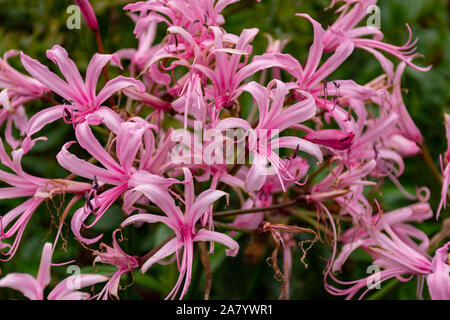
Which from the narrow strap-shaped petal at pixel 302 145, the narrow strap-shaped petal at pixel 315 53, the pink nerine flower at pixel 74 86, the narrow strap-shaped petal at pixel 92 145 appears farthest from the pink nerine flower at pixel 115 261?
the narrow strap-shaped petal at pixel 315 53

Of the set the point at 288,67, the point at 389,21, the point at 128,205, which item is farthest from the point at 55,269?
the point at 389,21

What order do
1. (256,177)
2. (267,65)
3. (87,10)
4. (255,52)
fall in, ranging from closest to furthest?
(256,177) → (267,65) → (87,10) → (255,52)

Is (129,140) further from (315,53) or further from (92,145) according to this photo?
(315,53)

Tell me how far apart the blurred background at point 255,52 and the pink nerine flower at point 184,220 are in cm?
47

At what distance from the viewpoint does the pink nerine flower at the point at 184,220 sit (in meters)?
0.96

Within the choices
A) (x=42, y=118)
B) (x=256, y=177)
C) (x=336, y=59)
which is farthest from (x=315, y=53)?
(x=42, y=118)

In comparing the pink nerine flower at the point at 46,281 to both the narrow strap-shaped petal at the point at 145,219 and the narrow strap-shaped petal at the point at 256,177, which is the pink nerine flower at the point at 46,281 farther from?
the narrow strap-shaped petal at the point at 256,177

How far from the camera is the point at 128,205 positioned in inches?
39.5

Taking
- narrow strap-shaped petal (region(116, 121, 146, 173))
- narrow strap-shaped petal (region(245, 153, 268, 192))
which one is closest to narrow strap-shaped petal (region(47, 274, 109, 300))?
narrow strap-shaped petal (region(116, 121, 146, 173))

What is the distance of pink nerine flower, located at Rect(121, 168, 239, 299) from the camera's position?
0.96 metres

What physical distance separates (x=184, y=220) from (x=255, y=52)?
28.6 inches

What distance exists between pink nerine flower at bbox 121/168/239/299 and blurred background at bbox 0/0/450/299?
1.55 ft

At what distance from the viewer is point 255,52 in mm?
1587
